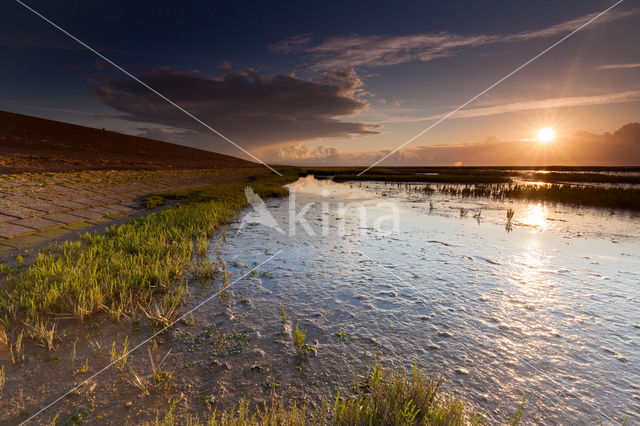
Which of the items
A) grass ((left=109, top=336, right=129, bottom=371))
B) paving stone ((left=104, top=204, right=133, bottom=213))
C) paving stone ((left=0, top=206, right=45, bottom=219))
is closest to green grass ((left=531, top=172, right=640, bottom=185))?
paving stone ((left=104, top=204, right=133, bottom=213))

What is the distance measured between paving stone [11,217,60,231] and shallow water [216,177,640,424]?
24.4 feet

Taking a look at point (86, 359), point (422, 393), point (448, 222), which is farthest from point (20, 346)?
point (448, 222)

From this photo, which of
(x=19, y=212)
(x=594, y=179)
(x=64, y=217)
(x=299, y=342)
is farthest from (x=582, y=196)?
(x=19, y=212)

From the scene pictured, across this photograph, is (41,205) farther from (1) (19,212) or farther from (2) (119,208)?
(2) (119,208)

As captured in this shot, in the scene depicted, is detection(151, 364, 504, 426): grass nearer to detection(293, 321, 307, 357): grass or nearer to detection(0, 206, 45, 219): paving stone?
detection(293, 321, 307, 357): grass

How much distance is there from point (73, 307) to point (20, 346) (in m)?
1.15

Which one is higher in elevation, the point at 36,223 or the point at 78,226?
the point at 36,223

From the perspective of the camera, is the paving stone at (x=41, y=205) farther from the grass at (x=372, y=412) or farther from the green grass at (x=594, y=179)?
the green grass at (x=594, y=179)

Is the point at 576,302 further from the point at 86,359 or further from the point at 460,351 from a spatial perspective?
the point at 86,359

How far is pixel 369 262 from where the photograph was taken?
8969 millimetres

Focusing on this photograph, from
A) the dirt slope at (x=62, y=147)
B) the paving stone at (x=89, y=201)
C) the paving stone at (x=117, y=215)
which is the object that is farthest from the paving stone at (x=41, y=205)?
the dirt slope at (x=62, y=147)

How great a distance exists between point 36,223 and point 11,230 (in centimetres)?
136

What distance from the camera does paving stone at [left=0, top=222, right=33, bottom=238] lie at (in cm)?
937

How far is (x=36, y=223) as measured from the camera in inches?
433
